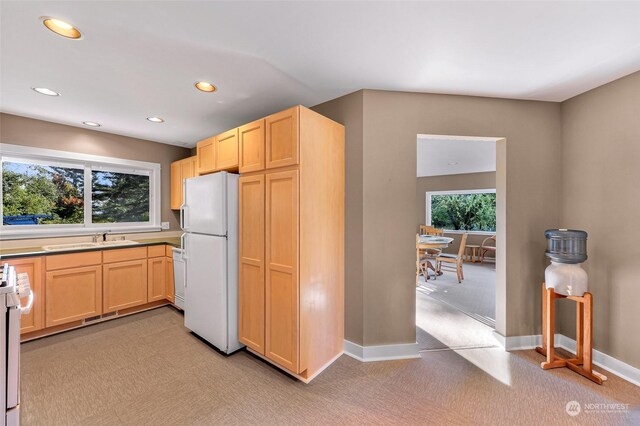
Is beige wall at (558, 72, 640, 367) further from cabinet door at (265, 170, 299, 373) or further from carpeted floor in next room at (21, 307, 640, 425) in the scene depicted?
cabinet door at (265, 170, 299, 373)

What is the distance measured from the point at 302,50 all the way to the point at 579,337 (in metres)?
3.23

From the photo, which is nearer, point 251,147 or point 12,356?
point 12,356

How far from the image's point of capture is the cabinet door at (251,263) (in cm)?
226

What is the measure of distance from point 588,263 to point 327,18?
3.00 metres

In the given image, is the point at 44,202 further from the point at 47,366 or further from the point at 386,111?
the point at 386,111

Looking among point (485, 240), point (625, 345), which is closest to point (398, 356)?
point (625, 345)

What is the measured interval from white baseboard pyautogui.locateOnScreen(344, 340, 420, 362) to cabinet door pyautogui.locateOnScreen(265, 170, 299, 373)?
2.16 ft

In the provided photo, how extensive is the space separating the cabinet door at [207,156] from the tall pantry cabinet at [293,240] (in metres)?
0.50

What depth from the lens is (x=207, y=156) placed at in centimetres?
281

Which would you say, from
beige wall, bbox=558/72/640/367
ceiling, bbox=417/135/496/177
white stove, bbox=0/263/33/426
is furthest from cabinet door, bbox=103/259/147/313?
beige wall, bbox=558/72/640/367

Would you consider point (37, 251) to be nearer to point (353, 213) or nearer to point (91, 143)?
point (91, 143)

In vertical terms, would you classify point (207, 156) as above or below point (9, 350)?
above

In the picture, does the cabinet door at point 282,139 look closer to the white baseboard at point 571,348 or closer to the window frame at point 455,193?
the white baseboard at point 571,348

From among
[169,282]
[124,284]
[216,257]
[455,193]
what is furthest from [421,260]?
[124,284]
